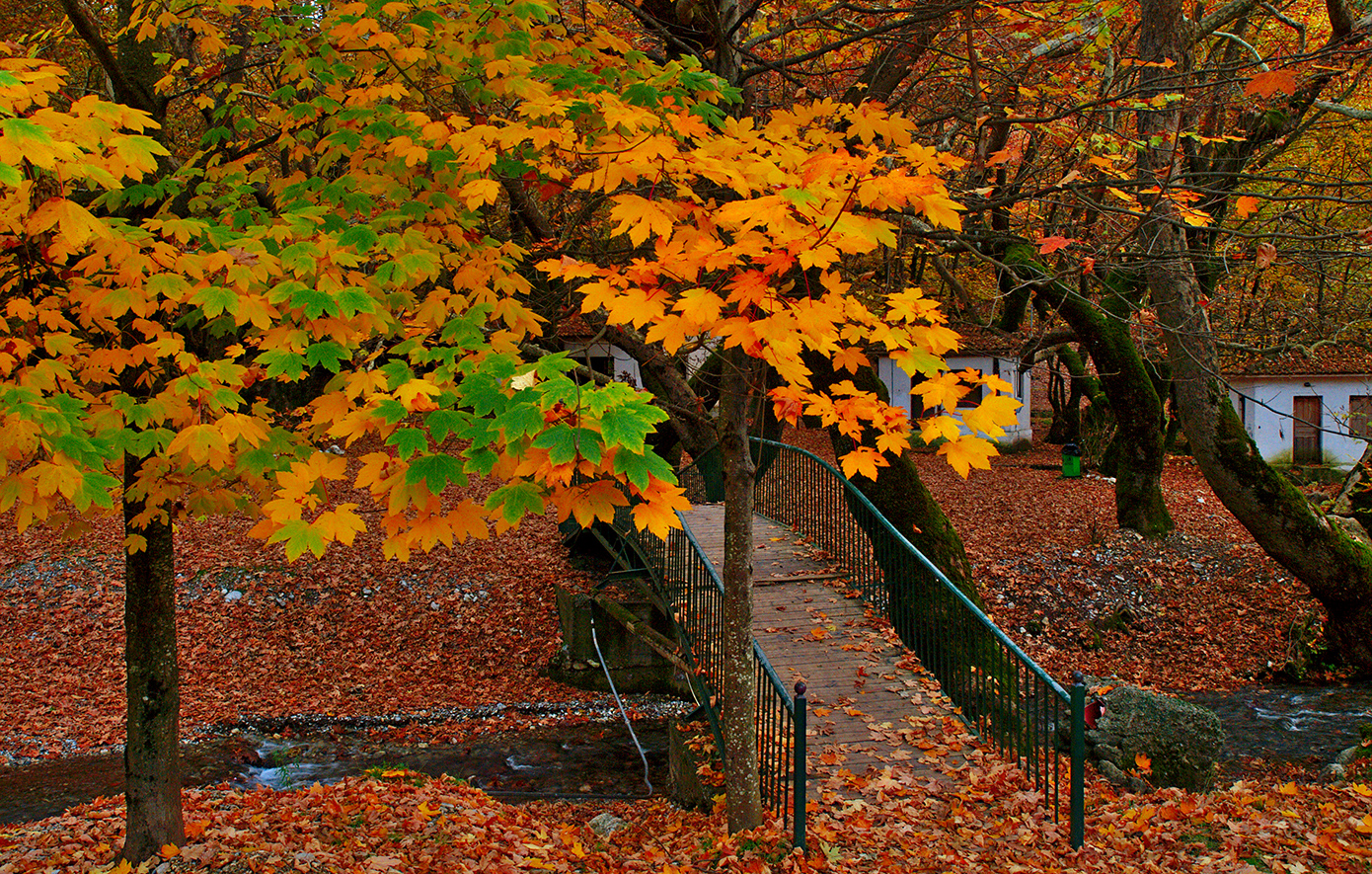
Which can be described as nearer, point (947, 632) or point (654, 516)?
point (654, 516)

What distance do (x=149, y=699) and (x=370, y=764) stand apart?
4471 millimetres

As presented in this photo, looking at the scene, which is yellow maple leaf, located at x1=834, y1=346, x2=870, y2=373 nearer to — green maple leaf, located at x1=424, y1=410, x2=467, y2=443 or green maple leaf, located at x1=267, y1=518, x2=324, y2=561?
green maple leaf, located at x1=424, y1=410, x2=467, y2=443

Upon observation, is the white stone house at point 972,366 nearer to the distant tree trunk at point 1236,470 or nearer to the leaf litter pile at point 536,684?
the leaf litter pile at point 536,684

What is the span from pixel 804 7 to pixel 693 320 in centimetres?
597

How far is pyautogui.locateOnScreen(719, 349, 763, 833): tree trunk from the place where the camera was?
17.0ft

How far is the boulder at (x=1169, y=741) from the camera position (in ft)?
24.4

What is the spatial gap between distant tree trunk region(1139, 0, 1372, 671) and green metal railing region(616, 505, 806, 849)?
16.4ft

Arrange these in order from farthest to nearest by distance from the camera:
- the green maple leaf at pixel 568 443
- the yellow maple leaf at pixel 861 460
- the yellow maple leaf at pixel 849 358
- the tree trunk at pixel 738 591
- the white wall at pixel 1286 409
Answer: the white wall at pixel 1286 409 < the tree trunk at pixel 738 591 < the yellow maple leaf at pixel 849 358 < the yellow maple leaf at pixel 861 460 < the green maple leaf at pixel 568 443

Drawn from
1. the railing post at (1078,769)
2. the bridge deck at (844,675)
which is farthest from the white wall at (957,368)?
the railing post at (1078,769)

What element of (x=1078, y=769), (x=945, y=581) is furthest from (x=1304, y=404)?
(x=1078, y=769)

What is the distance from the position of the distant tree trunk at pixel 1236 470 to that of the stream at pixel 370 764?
7.12m

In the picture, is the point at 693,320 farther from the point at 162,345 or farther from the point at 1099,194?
the point at 1099,194

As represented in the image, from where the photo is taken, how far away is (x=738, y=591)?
522cm

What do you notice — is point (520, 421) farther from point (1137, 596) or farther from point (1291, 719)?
point (1137, 596)
